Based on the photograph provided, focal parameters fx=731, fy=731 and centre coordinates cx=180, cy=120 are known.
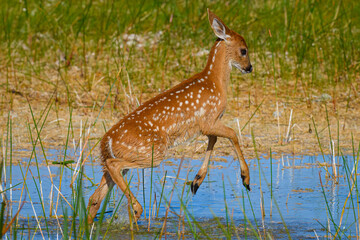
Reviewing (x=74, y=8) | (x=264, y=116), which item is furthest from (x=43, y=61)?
(x=264, y=116)

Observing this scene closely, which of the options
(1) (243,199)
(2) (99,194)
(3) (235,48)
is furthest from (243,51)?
(1) (243,199)

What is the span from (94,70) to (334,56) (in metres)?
3.51

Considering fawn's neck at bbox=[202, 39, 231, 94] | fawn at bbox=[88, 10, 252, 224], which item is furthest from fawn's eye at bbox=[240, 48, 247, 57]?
fawn's neck at bbox=[202, 39, 231, 94]

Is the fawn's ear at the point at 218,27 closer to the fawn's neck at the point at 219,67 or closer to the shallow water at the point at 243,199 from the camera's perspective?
the fawn's neck at the point at 219,67

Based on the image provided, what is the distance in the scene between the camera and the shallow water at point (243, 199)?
4.89 meters

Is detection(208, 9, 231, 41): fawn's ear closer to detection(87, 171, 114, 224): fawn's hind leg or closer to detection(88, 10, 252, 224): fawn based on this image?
detection(88, 10, 252, 224): fawn

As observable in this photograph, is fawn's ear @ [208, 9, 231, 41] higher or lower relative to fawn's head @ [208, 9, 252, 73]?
higher

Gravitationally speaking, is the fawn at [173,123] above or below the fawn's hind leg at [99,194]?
above

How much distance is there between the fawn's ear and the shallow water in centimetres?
125

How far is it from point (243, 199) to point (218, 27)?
2573 mm

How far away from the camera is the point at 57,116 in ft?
27.4

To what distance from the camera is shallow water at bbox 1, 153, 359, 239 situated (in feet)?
16.0

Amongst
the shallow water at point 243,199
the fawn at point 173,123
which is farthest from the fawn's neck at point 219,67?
the shallow water at point 243,199

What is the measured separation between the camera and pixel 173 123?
5.77 m
